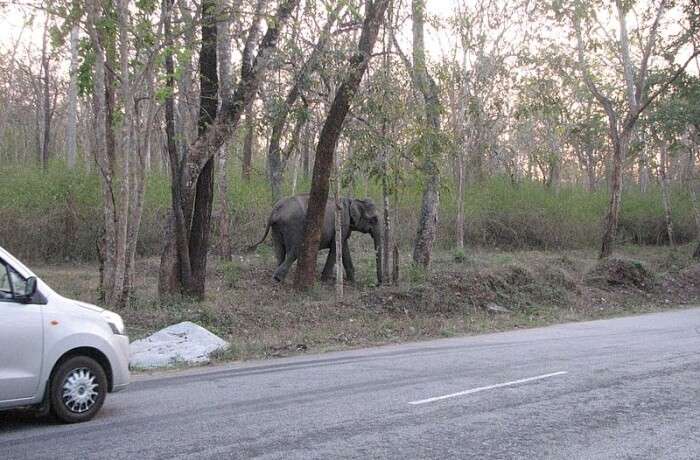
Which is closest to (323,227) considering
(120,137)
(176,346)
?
(120,137)

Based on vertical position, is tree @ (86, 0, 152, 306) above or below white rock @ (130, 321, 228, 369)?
above

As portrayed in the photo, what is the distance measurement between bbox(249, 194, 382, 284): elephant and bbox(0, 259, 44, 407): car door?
40.0ft

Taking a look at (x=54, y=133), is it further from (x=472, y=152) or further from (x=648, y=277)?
(x=648, y=277)

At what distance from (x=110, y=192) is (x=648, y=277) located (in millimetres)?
16088

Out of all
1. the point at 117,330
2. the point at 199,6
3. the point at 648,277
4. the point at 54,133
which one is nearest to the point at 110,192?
the point at 199,6

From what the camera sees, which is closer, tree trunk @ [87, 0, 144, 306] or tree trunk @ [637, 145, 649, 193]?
tree trunk @ [87, 0, 144, 306]

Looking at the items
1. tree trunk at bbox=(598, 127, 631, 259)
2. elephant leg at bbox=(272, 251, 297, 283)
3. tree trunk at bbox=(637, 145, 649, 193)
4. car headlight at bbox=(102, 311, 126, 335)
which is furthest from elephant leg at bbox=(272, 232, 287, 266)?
tree trunk at bbox=(637, 145, 649, 193)

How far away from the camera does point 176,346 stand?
11.8 metres

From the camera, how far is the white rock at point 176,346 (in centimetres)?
1130

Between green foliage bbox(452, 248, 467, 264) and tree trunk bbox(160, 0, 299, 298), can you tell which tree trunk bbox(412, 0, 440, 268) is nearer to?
tree trunk bbox(160, 0, 299, 298)

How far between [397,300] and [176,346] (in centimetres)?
644

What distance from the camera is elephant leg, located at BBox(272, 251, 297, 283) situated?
19.2 metres

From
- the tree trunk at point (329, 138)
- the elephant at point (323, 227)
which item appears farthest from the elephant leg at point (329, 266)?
the tree trunk at point (329, 138)

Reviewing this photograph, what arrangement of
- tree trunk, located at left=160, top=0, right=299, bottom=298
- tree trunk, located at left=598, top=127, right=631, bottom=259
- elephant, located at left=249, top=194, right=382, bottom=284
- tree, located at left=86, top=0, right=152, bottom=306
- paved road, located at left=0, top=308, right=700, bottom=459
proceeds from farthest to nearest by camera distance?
Answer: tree trunk, located at left=598, top=127, right=631, bottom=259
elephant, located at left=249, top=194, right=382, bottom=284
tree trunk, located at left=160, top=0, right=299, bottom=298
tree, located at left=86, top=0, right=152, bottom=306
paved road, located at left=0, top=308, right=700, bottom=459
